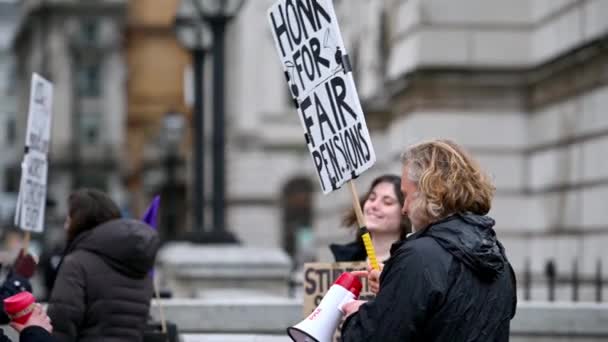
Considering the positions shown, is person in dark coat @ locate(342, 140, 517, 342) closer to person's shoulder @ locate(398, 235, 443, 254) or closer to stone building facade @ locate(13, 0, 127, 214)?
person's shoulder @ locate(398, 235, 443, 254)

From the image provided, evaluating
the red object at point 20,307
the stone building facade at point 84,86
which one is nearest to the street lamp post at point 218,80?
the red object at point 20,307

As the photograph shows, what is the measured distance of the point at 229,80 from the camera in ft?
158

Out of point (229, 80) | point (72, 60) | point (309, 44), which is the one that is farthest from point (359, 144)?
point (72, 60)

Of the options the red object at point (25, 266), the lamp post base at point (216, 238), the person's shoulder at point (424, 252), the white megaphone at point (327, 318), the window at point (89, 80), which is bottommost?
the white megaphone at point (327, 318)

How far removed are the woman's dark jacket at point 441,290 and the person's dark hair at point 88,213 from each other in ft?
9.68

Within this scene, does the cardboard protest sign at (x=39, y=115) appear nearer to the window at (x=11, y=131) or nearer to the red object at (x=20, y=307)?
the red object at (x=20, y=307)

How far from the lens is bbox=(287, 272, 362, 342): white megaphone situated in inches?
205

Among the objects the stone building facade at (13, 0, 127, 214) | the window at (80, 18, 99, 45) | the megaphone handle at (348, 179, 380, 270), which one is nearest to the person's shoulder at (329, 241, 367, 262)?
the megaphone handle at (348, 179, 380, 270)

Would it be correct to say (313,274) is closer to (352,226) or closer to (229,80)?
(352,226)

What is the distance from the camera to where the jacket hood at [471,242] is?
473 centimetres

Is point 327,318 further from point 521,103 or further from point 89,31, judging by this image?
point 89,31

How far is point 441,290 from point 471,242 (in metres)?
0.22

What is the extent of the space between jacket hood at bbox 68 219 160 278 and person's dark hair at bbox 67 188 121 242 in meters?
0.21

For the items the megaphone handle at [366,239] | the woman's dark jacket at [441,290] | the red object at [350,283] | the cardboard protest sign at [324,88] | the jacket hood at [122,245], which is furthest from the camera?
the jacket hood at [122,245]
